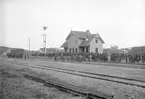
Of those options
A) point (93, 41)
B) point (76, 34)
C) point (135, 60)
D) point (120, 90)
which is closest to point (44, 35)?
point (76, 34)

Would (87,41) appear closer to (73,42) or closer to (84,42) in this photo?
(84,42)

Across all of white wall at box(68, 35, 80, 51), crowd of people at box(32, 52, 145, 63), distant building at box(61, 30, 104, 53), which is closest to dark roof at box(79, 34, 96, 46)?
distant building at box(61, 30, 104, 53)

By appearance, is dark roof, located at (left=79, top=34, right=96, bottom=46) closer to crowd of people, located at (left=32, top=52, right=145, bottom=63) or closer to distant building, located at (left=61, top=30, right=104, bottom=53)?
distant building, located at (left=61, top=30, right=104, bottom=53)

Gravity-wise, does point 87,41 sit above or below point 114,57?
above

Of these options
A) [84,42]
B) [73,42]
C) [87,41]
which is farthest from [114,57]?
[73,42]

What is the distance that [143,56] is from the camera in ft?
83.0

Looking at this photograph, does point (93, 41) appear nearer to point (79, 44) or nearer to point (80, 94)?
point (79, 44)

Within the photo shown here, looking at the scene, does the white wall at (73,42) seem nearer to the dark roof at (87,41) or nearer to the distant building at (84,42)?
the distant building at (84,42)

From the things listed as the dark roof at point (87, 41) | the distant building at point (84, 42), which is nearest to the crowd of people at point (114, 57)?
the dark roof at point (87, 41)

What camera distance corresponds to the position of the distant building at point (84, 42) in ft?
141

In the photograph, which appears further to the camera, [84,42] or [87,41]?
[84,42]

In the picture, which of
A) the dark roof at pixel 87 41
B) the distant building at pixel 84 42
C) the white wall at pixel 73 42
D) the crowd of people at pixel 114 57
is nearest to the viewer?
the crowd of people at pixel 114 57

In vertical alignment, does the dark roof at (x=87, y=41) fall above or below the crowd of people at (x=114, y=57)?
above

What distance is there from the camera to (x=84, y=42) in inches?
1753
